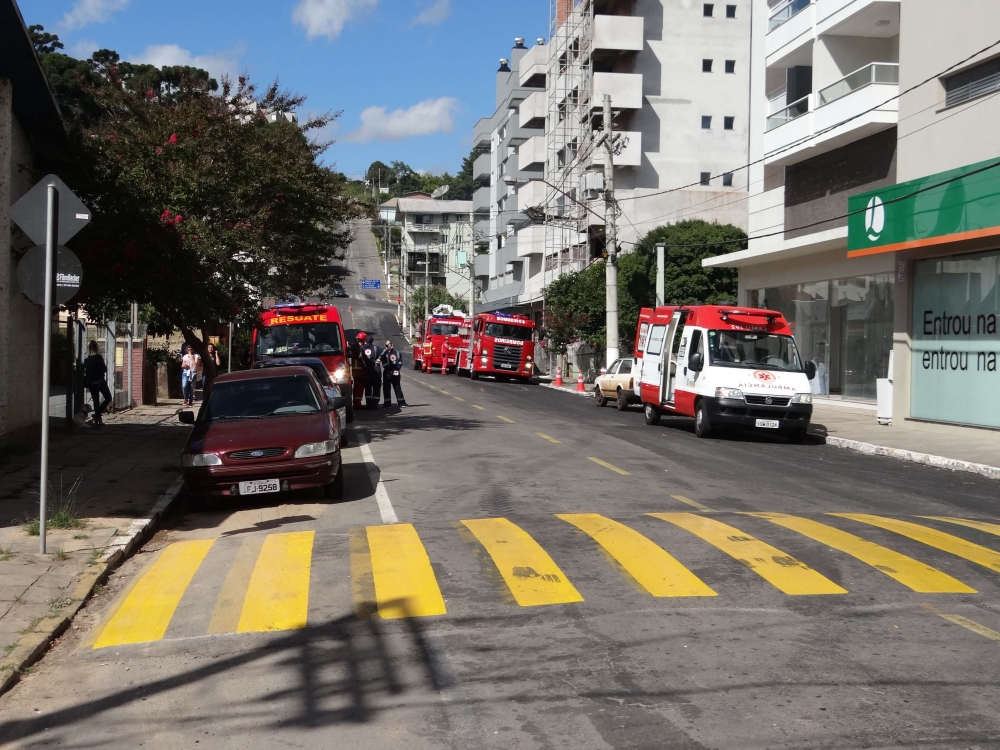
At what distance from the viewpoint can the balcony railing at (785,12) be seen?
100ft

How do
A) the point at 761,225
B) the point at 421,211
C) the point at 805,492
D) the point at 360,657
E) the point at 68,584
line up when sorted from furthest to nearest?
the point at 421,211
the point at 761,225
the point at 805,492
the point at 68,584
the point at 360,657

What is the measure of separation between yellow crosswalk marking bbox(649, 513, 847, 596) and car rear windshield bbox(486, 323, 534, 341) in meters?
35.6

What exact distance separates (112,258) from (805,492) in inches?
424

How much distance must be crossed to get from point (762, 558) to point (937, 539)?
211 centimetres

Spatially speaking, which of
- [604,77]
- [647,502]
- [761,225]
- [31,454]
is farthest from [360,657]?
[604,77]

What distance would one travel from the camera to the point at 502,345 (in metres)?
46.1

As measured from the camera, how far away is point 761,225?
35406 mm

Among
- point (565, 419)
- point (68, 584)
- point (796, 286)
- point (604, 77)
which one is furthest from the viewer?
point (604, 77)

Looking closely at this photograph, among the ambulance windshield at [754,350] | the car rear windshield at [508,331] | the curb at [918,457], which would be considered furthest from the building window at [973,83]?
the car rear windshield at [508,331]

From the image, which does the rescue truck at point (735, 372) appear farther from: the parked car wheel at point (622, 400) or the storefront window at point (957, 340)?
the parked car wheel at point (622, 400)

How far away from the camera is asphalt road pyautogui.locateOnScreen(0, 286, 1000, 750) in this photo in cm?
505

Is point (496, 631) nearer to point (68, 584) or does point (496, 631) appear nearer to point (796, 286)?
point (68, 584)

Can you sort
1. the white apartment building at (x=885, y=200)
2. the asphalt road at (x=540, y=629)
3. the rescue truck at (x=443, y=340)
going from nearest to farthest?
the asphalt road at (x=540, y=629), the white apartment building at (x=885, y=200), the rescue truck at (x=443, y=340)

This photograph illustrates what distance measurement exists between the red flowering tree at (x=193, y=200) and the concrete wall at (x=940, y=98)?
1296cm
